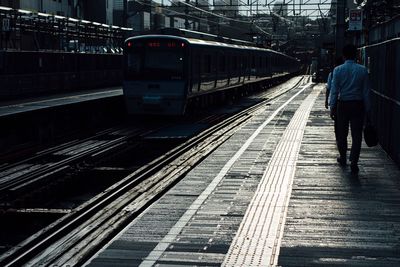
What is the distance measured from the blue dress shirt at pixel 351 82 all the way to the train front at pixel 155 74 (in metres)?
12.0

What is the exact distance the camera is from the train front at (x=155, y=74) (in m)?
22.1

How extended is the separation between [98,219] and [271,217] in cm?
187

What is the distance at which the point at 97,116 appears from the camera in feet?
75.9

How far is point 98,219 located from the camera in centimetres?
779

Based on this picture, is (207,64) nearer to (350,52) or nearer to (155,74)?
(155,74)

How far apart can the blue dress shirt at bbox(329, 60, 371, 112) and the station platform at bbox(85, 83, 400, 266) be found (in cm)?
116

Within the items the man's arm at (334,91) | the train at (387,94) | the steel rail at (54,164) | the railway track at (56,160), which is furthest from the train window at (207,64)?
the man's arm at (334,91)

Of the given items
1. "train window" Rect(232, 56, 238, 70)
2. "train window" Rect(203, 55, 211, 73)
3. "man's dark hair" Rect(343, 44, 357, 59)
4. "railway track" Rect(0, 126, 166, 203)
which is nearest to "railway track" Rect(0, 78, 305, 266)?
"railway track" Rect(0, 126, 166, 203)

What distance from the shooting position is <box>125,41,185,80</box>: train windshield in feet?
73.0

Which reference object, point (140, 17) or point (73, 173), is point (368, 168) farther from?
point (140, 17)

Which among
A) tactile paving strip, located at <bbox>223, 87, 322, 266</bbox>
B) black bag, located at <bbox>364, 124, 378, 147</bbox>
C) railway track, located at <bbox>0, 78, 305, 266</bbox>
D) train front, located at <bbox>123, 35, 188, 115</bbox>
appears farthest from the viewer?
train front, located at <bbox>123, 35, 188, 115</bbox>

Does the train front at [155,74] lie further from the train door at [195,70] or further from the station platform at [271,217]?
the station platform at [271,217]

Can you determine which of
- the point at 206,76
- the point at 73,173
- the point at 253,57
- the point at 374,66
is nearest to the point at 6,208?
the point at 73,173

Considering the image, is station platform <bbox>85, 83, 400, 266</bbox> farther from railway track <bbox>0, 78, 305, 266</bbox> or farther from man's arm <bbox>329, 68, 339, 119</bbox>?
man's arm <bbox>329, 68, 339, 119</bbox>
